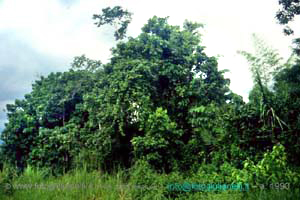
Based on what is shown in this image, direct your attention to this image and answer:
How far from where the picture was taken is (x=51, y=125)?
1007cm

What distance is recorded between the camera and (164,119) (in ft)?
22.4

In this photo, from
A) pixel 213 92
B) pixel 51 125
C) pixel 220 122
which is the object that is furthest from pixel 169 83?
pixel 51 125

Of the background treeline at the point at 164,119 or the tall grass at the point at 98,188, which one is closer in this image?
the tall grass at the point at 98,188

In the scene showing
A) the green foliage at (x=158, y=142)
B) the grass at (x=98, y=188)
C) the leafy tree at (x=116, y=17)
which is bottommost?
the grass at (x=98, y=188)

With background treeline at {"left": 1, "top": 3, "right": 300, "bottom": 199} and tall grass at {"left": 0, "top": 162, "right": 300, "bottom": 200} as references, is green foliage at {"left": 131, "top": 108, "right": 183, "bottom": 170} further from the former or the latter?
tall grass at {"left": 0, "top": 162, "right": 300, "bottom": 200}

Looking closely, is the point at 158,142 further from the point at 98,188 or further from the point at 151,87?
the point at 98,188

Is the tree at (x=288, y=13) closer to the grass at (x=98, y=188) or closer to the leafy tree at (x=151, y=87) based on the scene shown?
the leafy tree at (x=151, y=87)

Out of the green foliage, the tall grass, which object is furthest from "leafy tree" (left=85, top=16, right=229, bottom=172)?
the tall grass

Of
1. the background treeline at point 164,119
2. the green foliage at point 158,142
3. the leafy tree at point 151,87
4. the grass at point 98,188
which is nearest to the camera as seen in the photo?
the grass at point 98,188

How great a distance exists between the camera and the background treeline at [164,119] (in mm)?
5438

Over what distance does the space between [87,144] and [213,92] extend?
13.7 ft

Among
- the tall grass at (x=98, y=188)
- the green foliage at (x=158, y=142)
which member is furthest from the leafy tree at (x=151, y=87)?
the tall grass at (x=98, y=188)

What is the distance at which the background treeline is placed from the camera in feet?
17.8

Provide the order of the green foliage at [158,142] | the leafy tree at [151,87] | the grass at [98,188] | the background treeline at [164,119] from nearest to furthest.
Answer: the grass at [98,188] → the background treeline at [164,119] → the green foliage at [158,142] → the leafy tree at [151,87]
